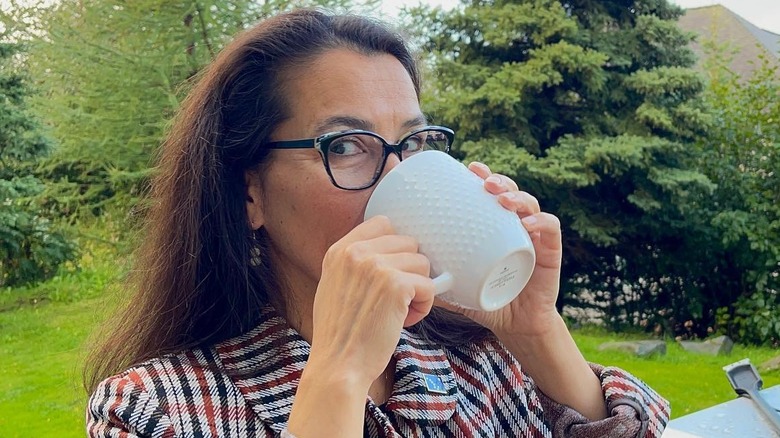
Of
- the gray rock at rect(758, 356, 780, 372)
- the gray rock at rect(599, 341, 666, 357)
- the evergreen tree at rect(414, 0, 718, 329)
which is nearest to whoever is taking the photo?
the gray rock at rect(758, 356, 780, 372)

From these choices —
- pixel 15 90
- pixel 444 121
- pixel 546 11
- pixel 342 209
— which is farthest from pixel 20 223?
pixel 342 209

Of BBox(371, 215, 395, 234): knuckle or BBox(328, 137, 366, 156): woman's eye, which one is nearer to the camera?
BBox(371, 215, 395, 234): knuckle

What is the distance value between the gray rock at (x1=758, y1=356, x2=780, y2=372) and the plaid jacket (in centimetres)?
426

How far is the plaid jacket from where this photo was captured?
1011mm

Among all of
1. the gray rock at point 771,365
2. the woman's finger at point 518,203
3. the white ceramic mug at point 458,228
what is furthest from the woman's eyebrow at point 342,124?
the gray rock at point 771,365

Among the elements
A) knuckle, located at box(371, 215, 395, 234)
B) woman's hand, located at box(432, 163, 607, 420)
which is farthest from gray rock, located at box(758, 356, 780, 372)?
knuckle, located at box(371, 215, 395, 234)

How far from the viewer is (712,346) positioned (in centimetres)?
571

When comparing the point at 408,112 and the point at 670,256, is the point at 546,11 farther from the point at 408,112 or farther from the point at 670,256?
the point at 408,112

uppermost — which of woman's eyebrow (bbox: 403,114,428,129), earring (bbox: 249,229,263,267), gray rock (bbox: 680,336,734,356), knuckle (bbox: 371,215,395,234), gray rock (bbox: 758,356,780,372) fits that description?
woman's eyebrow (bbox: 403,114,428,129)

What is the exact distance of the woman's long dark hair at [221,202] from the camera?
1.17m

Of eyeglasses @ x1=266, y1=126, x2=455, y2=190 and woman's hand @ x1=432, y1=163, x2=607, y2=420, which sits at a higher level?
eyeglasses @ x1=266, y1=126, x2=455, y2=190

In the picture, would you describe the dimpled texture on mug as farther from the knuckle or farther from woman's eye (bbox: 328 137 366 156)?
woman's eye (bbox: 328 137 366 156)

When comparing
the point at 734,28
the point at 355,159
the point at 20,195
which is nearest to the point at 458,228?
the point at 355,159

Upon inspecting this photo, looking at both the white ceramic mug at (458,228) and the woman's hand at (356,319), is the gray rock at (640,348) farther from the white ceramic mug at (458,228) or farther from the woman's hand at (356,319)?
the woman's hand at (356,319)
